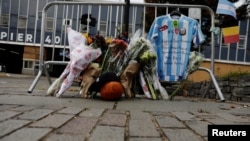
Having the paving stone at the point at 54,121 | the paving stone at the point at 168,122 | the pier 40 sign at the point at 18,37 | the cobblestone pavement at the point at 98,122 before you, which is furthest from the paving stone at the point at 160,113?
the pier 40 sign at the point at 18,37

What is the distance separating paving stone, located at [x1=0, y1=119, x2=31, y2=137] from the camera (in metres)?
2.33

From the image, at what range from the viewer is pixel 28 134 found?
7.43 feet

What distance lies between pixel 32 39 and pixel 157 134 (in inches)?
1212

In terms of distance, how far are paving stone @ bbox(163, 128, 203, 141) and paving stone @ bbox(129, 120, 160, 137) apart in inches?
3.3

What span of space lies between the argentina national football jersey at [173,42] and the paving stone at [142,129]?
2.65 metres

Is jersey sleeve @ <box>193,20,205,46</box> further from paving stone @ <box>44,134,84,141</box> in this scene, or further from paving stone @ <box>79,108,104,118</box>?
paving stone @ <box>44,134,84,141</box>

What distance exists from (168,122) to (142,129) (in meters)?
0.41

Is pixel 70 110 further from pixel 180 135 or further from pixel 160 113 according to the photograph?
pixel 180 135

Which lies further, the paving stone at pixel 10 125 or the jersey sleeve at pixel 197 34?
the jersey sleeve at pixel 197 34

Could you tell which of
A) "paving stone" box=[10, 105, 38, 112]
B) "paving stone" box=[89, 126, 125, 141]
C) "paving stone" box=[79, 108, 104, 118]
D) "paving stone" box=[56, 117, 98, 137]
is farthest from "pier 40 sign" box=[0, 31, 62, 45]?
"paving stone" box=[89, 126, 125, 141]

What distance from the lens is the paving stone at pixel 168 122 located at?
2816 millimetres

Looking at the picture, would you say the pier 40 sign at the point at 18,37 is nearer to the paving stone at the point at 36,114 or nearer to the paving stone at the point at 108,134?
the paving stone at the point at 36,114

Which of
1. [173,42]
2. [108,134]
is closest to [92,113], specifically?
[108,134]

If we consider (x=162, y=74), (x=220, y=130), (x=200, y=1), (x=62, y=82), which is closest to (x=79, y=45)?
(x=62, y=82)
